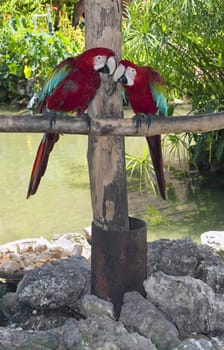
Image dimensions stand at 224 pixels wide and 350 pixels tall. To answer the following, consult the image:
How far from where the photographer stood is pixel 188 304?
2.18 metres

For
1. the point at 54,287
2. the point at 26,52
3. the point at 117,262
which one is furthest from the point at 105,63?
the point at 26,52

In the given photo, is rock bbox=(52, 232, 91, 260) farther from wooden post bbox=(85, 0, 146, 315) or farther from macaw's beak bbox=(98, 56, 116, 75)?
macaw's beak bbox=(98, 56, 116, 75)

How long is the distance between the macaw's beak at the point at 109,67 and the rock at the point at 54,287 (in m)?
0.78

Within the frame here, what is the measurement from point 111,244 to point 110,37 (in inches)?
29.2

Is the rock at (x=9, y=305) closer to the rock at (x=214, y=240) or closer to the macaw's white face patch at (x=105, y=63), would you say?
the macaw's white face patch at (x=105, y=63)

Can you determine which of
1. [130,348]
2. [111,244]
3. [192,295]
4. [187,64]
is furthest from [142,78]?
[187,64]

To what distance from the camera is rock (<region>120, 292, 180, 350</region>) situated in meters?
2.03

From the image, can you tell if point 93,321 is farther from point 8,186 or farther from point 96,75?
point 8,186

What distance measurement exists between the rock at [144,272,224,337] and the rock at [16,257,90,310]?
0.28 m

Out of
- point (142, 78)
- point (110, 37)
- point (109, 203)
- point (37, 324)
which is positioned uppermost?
point (110, 37)

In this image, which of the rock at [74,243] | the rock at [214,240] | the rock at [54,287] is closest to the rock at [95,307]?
the rock at [54,287]

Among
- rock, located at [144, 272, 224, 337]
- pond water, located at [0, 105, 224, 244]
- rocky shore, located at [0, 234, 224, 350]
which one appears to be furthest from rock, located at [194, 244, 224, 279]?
pond water, located at [0, 105, 224, 244]

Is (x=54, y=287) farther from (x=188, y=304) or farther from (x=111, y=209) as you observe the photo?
(x=188, y=304)

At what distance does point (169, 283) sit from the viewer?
2.23 m
